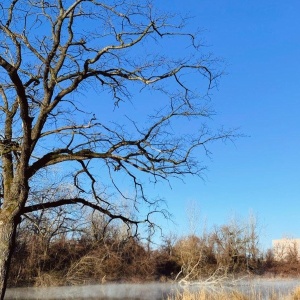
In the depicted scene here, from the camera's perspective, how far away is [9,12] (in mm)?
6281

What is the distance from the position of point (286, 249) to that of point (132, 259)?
641 inches

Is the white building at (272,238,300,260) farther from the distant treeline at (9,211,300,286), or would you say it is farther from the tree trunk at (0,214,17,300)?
the tree trunk at (0,214,17,300)

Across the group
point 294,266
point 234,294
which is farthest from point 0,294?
point 294,266

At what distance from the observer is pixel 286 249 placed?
40531 millimetres

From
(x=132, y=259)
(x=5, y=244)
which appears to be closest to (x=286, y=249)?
(x=132, y=259)

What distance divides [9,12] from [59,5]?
68 centimetres

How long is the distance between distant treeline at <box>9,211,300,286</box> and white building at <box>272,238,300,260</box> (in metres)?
0.17

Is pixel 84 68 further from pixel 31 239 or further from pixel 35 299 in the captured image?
pixel 31 239

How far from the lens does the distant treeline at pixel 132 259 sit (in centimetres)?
2430

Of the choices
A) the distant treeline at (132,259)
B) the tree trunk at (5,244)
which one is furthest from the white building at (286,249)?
the tree trunk at (5,244)

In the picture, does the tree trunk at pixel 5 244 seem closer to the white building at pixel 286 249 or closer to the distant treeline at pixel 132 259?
the distant treeline at pixel 132 259

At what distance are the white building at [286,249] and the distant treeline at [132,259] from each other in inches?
6.7

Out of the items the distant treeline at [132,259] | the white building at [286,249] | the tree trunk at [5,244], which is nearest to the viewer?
the tree trunk at [5,244]

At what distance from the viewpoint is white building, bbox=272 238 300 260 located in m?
39.7
